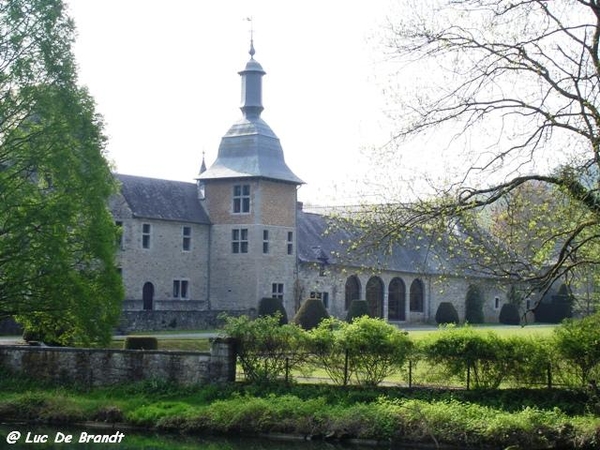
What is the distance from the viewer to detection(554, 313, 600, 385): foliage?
18.0 m

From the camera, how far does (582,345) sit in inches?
710

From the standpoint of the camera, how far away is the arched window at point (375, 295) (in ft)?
161

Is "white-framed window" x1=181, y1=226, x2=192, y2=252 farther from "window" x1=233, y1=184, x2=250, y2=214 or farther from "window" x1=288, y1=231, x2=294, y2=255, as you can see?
"window" x1=288, y1=231, x2=294, y2=255

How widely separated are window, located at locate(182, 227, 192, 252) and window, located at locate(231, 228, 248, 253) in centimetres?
198

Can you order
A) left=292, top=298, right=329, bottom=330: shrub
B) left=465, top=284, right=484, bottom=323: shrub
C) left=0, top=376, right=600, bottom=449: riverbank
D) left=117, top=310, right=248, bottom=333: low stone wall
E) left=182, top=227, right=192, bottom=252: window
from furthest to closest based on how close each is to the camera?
left=465, top=284, right=484, bottom=323: shrub, left=182, top=227, right=192, bottom=252: window, left=292, top=298, right=329, bottom=330: shrub, left=117, top=310, right=248, bottom=333: low stone wall, left=0, top=376, right=600, bottom=449: riverbank

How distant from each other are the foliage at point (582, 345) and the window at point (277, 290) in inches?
1003

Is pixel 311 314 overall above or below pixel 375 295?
below

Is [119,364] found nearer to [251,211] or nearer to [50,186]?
[50,186]

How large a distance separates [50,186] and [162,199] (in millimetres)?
20348

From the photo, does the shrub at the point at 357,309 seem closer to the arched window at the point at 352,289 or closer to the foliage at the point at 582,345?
the arched window at the point at 352,289

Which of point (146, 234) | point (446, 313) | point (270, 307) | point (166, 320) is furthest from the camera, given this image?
point (446, 313)

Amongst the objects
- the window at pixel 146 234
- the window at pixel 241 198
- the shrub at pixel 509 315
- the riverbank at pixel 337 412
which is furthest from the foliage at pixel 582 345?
the shrub at pixel 509 315

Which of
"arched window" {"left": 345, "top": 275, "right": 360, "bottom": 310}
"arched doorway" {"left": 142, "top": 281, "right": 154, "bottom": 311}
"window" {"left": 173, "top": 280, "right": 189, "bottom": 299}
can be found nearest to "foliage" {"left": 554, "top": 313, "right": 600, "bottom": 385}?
"arched doorway" {"left": 142, "top": 281, "right": 154, "bottom": 311}

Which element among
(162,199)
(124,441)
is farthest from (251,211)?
(124,441)
